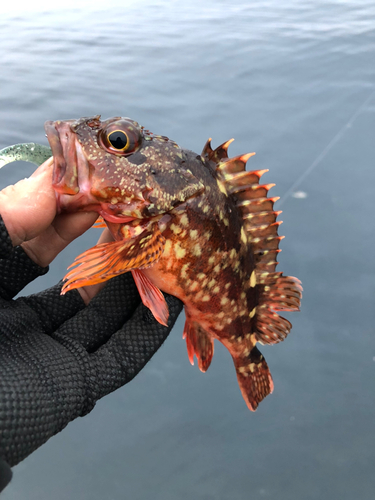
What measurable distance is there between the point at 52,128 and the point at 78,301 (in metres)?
1.28

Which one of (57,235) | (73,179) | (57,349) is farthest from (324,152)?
(57,349)

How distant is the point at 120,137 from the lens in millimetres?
2469

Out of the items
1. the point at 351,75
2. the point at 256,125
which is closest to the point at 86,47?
the point at 256,125

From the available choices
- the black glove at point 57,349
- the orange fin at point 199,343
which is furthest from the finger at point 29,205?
the orange fin at point 199,343

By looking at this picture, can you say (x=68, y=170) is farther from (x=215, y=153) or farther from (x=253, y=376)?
(x=253, y=376)

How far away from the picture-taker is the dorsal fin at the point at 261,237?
2.74 m

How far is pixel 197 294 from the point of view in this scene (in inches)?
109

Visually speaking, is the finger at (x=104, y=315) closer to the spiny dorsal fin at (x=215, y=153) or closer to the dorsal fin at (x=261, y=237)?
the dorsal fin at (x=261, y=237)

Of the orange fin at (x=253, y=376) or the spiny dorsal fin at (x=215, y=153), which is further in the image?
the orange fin at (x=253, y=376)

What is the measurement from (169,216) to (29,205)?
0.78 m

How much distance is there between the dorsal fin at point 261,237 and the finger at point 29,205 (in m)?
0.98

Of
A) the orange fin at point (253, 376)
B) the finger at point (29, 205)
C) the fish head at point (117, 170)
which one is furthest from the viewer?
the orange fin at point (253, 376)

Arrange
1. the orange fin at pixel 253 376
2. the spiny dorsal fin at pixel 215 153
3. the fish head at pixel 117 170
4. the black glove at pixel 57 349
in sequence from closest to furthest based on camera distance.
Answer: the black glove at pixel 57 349 → the fish head at pixel 117 170 → the spiny dorsal fin at pixel 215 153 → the orange fin at pixel 253 376

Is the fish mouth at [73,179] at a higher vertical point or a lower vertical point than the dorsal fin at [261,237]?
higher
